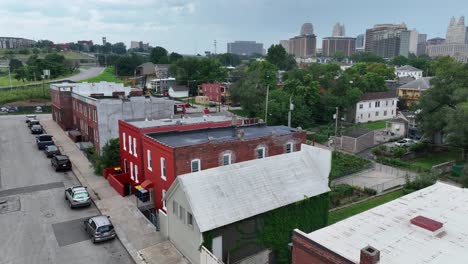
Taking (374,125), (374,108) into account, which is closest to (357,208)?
(374,125)

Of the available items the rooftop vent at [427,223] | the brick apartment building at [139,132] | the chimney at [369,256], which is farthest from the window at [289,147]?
the chimney at [369,256]

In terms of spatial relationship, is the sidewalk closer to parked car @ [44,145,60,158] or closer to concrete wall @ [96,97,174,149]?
parked car @ [44,145,60,158]

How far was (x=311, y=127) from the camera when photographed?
62781 mm

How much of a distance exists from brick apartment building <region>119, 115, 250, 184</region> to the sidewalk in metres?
2.29

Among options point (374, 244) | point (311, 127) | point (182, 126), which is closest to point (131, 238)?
point (182, 126)

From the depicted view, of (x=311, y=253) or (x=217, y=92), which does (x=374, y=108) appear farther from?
(x=311, y=253)

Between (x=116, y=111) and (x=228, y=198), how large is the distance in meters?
24.7

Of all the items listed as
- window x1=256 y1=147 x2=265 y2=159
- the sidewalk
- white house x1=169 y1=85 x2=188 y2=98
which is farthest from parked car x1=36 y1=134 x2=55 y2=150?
white house x1=169 y1=85 x2=188 y2=98

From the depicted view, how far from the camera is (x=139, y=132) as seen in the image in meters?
28.0

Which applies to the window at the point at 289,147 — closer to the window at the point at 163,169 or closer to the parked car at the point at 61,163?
the window at the point at 163,169

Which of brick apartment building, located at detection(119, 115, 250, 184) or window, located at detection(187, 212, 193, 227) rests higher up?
brick apartment building, located at detection(119, 115, 250, 184)

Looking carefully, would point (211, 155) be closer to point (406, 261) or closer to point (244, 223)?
point (244, 223)

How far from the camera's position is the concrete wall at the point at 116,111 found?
38.3m

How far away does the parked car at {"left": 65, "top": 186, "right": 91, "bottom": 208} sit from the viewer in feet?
85.4
